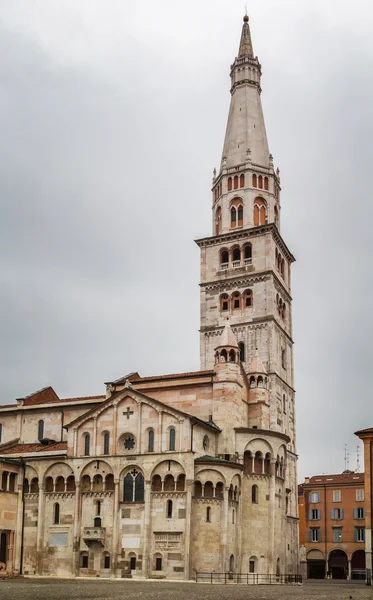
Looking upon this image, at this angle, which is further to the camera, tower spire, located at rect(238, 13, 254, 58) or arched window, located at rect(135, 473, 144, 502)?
tower spire, located at rect(238, 13, 254, 58)

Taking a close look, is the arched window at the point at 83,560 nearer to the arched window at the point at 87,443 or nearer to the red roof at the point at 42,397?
the arched window at the point at 87,443

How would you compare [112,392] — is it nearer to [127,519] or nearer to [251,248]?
A: [127,519]

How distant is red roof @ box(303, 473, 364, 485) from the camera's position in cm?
8519

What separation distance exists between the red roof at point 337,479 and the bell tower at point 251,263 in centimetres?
1920

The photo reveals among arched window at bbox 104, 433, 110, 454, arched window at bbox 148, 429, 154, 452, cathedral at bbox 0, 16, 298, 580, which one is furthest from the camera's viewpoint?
arched window at bbox 104, 433, 110, 454

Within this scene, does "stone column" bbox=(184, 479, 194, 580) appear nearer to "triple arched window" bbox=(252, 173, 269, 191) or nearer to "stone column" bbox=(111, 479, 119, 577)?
"stone column" bbox=(111, 479, 119, 577)

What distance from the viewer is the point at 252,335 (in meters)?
Result: 68.6

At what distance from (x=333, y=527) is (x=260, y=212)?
118 feet

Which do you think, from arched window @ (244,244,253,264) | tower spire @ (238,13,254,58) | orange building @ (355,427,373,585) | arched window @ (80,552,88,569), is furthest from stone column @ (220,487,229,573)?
tower spire @ (238,13,254,58)

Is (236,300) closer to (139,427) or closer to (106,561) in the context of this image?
(139,427)

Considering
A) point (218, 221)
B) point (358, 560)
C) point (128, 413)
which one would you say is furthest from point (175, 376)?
point (358, 560)

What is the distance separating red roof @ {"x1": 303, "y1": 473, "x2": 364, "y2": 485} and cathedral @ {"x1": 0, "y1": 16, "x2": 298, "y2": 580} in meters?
19.1

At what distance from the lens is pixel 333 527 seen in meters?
84.4

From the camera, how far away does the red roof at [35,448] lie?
6038cm
